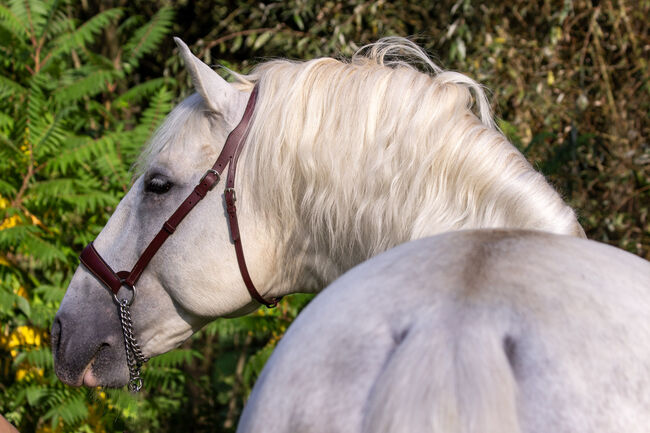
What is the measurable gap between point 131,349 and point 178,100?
374 centimetres

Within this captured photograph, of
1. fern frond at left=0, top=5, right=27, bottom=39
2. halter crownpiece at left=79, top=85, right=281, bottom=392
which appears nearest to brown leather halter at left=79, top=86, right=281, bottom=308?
Result: halter crownpiece at left=79, top=85, right=281, bottom=392

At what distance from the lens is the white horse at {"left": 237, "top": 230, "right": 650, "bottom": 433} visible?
842 millimetres

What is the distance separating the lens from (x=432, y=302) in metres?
0.93

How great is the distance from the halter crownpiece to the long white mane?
0.04m

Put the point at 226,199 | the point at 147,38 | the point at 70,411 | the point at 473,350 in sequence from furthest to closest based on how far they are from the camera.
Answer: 1. the point at 147,38
2. the point at 70,411
3. the point at 226,199
4. the point at 473,350

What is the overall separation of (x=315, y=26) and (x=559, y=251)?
466 centimetres

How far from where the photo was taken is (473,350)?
85 centimetres

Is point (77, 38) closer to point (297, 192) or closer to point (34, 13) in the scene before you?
point (34, 13)

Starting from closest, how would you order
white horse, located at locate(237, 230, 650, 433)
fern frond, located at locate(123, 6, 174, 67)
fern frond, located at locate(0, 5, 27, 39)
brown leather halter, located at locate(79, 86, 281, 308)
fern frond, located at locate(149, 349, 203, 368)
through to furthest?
white horse, located at locate(237, 230, 650, 433)
brown leather halter, located at locate(79, 86, 281, 308)
fern frond, located at locate(149, 349, 203, 368)
fern frond, located at locate(0, 5, 27, 39)
fern frond, located at locate(123, 6, 174, 67)

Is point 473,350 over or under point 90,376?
over

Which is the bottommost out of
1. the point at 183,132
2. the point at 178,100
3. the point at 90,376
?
the point at 178,100

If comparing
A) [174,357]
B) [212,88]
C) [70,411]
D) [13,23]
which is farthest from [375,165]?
[13,23]

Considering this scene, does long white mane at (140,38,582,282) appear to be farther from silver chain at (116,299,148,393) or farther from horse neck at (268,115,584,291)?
silver chain at (116,299,148,393)

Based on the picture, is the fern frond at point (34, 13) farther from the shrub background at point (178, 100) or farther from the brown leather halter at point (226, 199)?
the brown leather halter at point (226, 199)
